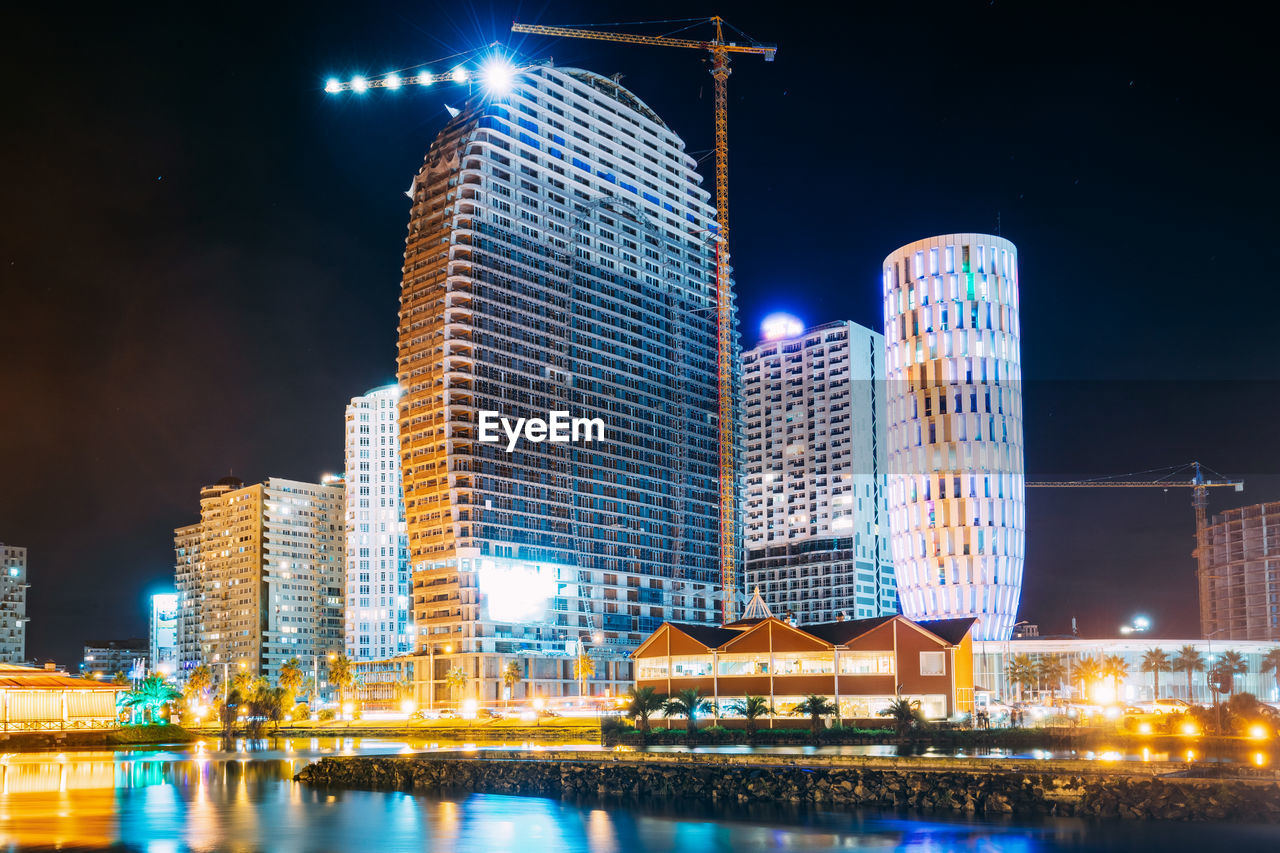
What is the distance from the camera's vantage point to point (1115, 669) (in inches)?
5522

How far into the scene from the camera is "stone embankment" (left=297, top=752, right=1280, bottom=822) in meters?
51.1

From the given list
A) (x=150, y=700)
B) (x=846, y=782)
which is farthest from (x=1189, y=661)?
(x=150, y=700)

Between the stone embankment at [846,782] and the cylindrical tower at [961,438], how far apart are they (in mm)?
100604

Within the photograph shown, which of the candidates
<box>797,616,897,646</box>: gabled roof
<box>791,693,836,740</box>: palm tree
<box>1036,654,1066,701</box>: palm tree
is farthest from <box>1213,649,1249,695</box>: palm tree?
<box>791,693,836,740</box>: palm tree

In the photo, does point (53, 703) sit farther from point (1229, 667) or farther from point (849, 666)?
point (1229, 667)

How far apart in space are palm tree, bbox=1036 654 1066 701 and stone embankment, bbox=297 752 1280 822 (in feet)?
273

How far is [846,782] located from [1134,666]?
105833mm

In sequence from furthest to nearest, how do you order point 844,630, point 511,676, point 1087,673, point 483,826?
point 511,676
point 1087,673
point 844,630
point 483,826

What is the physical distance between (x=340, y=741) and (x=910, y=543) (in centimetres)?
8376

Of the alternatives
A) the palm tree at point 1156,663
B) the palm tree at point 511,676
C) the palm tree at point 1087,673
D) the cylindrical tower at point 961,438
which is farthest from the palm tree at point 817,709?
the palm tree at point 511,676

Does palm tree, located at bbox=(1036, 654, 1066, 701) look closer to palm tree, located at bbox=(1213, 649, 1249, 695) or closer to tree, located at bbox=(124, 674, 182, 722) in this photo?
palm tree, located at bbox=(1213, 649, 1249, 695)

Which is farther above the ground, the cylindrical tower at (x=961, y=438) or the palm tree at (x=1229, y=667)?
the cylindrical tower at (x=961, y=438)

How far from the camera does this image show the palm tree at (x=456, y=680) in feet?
612

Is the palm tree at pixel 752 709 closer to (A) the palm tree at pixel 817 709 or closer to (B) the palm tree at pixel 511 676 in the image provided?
(A) the palm tree at pixel 817 709
